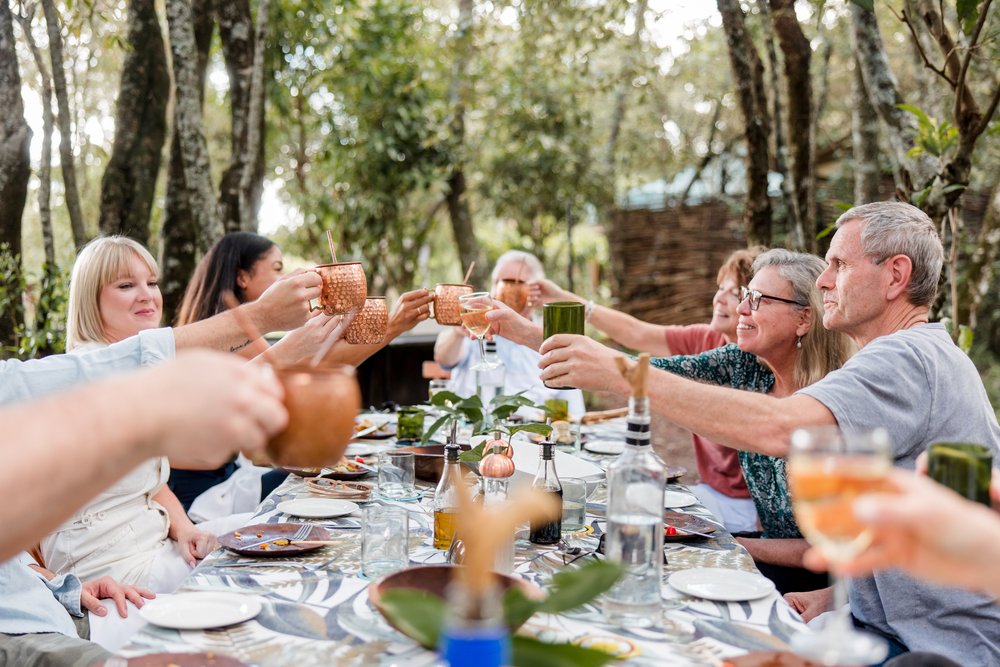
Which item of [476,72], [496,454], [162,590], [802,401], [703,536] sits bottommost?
[162,590]

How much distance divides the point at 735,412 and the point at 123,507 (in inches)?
71.2

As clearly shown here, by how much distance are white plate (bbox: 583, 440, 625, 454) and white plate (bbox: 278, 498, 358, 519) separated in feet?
3.84

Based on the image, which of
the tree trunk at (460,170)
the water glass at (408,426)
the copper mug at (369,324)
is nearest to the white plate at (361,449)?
the water glass at (408,426)

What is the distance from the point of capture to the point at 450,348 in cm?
465

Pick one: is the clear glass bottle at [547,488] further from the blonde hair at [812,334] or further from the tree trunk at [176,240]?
the tree trunk at [176,240]

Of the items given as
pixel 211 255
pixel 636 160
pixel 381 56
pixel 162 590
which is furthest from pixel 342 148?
pixel 162 590

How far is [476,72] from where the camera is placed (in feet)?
28.2

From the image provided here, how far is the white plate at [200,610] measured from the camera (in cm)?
143

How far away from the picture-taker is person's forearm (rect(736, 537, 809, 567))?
2.69 meters

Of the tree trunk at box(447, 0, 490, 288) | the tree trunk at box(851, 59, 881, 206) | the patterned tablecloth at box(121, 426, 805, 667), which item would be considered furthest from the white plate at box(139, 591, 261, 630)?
the tree trunk at box(447, 0, 490, 288)

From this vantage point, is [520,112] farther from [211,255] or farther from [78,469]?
[78,469]

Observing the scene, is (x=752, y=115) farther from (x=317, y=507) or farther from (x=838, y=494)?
(x=838, y=494)

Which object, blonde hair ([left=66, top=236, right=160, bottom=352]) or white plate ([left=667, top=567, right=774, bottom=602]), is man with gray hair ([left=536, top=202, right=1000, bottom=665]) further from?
blonde hair ([left=66, top=236, right=160, bottom=352])

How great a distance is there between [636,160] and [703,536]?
1193cm
